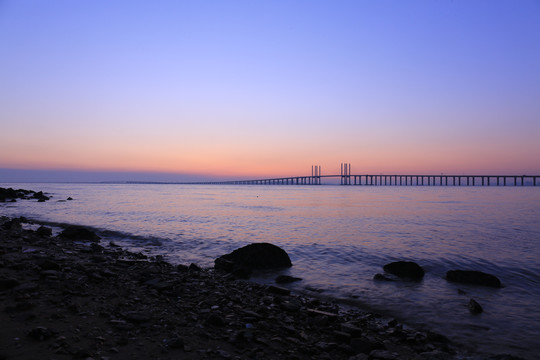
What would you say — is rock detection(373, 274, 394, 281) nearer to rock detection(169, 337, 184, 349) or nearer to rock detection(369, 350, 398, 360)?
rock detection(369, 350, 398, 360)

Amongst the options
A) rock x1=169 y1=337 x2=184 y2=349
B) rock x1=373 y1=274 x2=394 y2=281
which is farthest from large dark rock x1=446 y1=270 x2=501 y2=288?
rock x1=169 y1=337 x2=184 y2=349

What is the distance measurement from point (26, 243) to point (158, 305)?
8642 mm

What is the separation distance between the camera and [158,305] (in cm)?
610

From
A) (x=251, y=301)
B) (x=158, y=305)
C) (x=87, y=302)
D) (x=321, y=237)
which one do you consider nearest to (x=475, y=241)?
(x=321, y=237)

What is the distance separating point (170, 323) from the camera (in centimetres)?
521

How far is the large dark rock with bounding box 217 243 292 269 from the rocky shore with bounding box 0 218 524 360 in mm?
2795

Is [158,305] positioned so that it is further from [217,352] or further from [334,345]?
[334,345]

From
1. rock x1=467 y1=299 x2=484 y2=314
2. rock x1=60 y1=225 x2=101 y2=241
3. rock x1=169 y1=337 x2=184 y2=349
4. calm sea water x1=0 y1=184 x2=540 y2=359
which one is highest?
rock x1=169 y1=337 x2=184 y2=349

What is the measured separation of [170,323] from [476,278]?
28.6 ft

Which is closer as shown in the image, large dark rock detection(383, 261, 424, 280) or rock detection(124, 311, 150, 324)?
rock detection(124, 311, 150, 324)

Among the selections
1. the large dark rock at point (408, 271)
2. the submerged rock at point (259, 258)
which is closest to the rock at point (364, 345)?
the large dark rock at point (408, 271)

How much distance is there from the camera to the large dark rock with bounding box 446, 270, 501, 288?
935cm

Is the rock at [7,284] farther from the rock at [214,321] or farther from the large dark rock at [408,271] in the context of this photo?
the large dark rock at [408,271]

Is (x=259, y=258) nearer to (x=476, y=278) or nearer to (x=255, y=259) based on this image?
(x=255, y=259)
